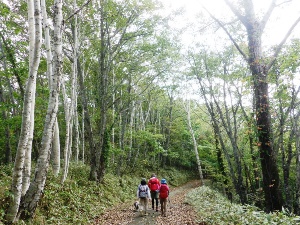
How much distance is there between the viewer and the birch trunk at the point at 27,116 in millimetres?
5207

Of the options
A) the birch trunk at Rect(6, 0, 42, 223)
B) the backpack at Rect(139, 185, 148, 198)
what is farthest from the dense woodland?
the backpack at Rect(139, 185, 148, 198)

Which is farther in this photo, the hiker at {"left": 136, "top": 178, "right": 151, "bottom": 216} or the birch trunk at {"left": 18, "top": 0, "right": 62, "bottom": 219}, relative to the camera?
the hiker at {"left": 136, "top": 178, "right": 151, "bottom": 216}

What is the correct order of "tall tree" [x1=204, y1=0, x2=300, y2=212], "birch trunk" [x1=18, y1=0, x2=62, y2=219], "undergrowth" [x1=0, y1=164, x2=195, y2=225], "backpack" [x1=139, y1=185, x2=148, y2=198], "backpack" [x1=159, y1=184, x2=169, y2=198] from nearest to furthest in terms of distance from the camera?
1. "birch trunk" [x1=18, y1=0, x2=62, y2=219]
2. "tall tree" [x1=204, y1=0, x2=300, y2=212]
3. "undergrowth" [x1=0, y1=164, x2=195, y2=225]
4. "backpack" [x1=159, y1=184, x2=169, y2=198]
5. "backpack" [x1=139, y1=185, x2=148, y2=198]

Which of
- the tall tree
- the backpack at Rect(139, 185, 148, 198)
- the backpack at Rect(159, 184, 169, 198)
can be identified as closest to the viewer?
the tall tree

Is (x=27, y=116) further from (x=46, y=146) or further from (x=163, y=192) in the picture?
(x=163, y=192)

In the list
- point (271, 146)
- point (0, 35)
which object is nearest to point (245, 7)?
point (271, 146)

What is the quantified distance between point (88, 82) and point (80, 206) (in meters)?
14.1

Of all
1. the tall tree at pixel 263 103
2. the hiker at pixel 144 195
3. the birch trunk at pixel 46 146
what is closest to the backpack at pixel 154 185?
the hiker at pixel 144 195

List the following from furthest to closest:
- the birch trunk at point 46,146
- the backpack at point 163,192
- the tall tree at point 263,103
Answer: the backpack at point 163,192, the tall tree at point 263,103, the birch trunk at point 46,146

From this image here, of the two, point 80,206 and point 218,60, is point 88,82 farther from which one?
point 80,206

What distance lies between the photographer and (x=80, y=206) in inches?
362

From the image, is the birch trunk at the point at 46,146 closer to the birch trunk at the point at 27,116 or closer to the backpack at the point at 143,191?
the birch trunk at the point at 27,116

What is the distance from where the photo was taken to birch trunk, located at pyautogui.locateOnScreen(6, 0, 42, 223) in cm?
521

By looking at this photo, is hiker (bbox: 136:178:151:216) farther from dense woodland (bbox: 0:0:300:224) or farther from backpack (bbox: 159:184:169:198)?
dense woodland (bbox: 0:0:300:224)
